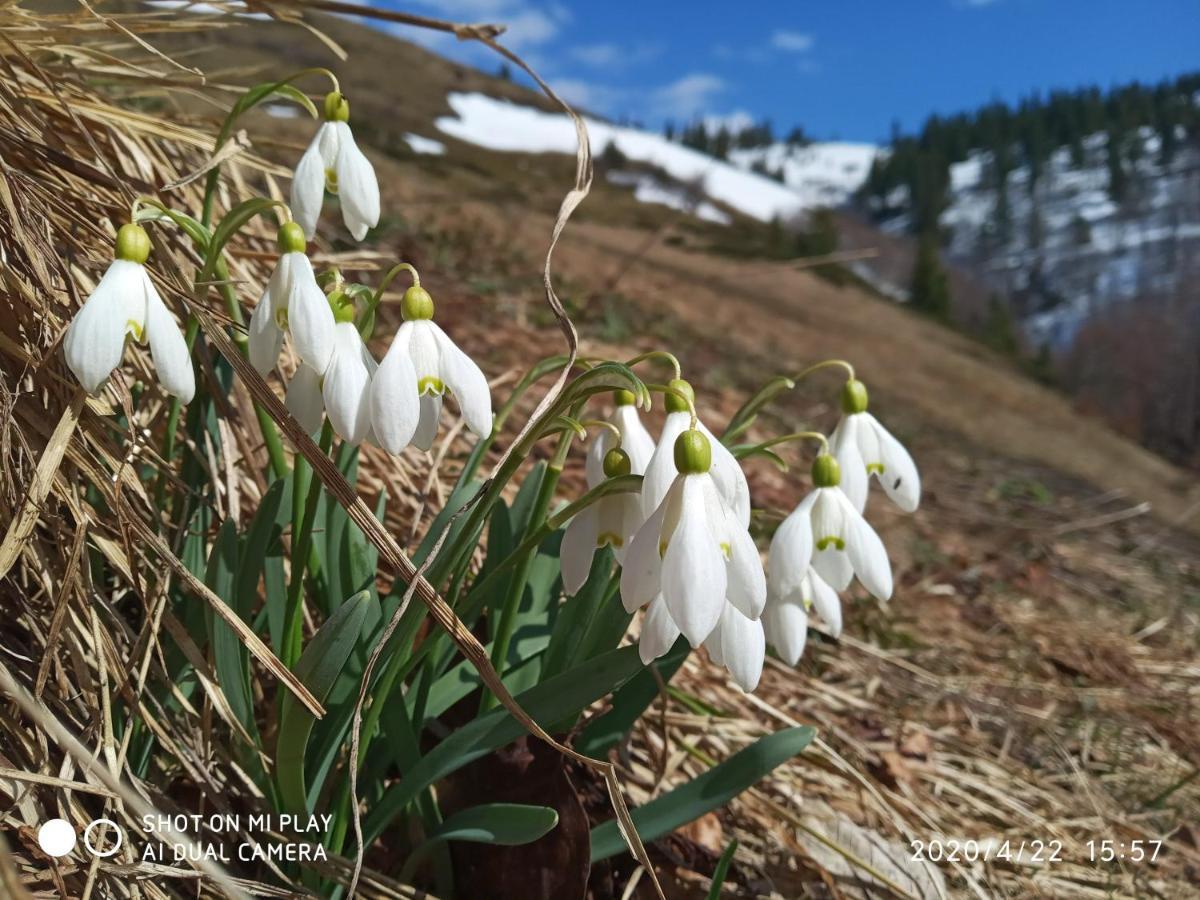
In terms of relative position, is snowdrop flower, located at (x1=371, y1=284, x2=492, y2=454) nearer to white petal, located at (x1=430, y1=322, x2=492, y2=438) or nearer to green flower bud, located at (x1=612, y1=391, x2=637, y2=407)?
white petal, located at (x1=430, y1=322, x2=492, y2=438)

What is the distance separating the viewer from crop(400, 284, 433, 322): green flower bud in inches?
36.8

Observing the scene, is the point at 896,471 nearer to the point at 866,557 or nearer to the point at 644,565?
the point at 866,557

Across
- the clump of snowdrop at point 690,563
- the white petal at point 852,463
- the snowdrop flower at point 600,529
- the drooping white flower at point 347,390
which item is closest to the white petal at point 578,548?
the snowdrop flower at point 600,529

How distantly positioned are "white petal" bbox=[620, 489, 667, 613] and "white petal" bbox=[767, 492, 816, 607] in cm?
24

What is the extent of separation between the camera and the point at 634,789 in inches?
54.4

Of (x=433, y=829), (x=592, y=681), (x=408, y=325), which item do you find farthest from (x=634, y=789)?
(x=408, y=325)

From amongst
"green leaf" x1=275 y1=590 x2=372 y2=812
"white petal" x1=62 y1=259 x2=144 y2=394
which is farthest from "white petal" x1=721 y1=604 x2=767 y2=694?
"white petal" x1=62 y1=259 x2=144 y2=394

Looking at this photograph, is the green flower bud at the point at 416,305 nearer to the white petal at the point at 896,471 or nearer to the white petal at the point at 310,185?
the white petal at the point at 310,185

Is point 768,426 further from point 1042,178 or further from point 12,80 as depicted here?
point 1042,178

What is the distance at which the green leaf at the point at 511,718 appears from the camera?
945 mm
